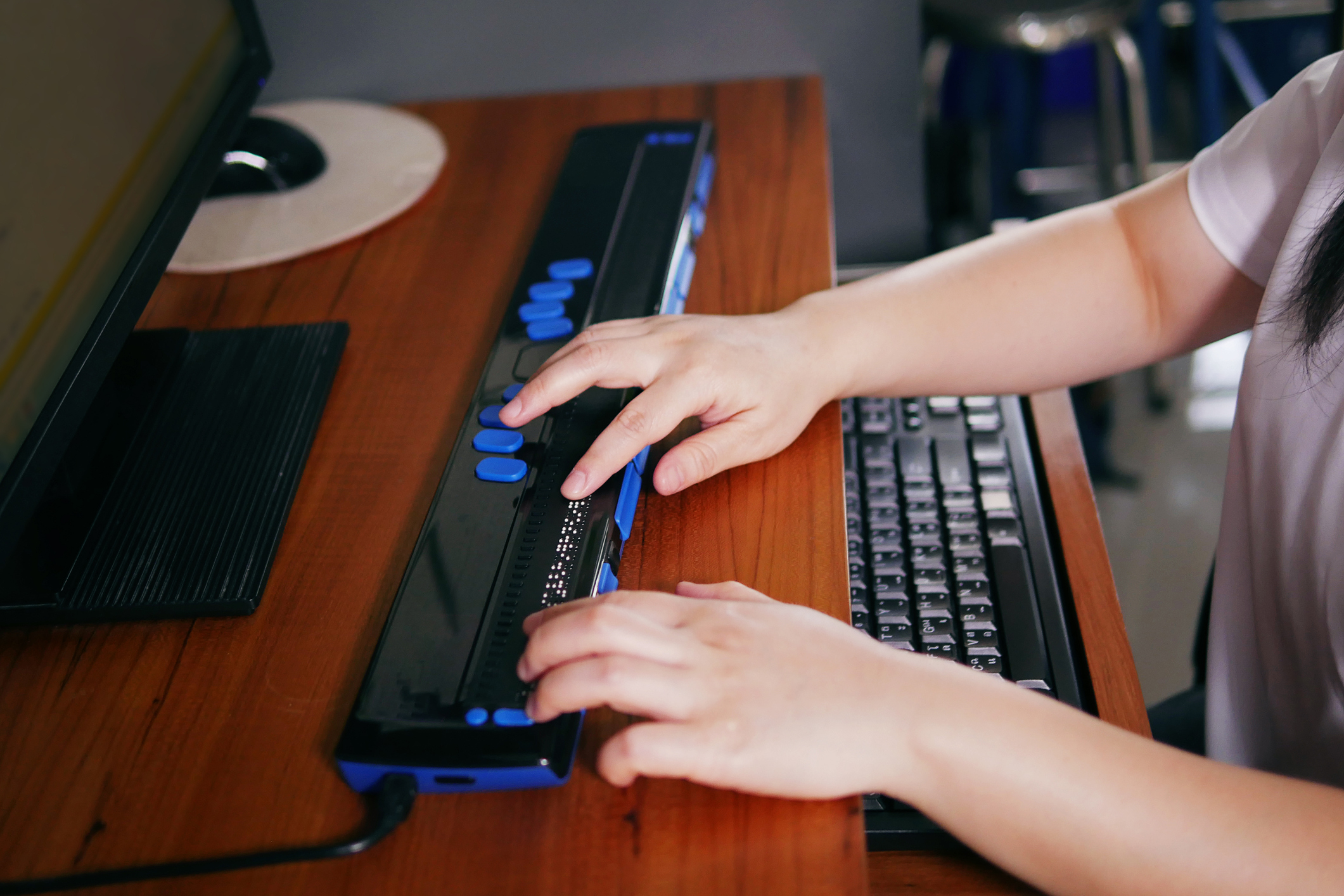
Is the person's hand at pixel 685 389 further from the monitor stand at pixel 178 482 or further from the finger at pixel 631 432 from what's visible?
the monitor stand at pixel 178 482

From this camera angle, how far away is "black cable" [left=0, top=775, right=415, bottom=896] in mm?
423

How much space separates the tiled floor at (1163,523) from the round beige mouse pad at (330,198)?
0.99m

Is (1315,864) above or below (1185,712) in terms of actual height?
below

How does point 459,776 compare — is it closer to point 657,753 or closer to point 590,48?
point 657,753

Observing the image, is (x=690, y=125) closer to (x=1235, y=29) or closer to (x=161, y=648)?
(x=161, y=648)

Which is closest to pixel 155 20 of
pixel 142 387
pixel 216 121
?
pixel 216 121

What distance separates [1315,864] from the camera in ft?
1.38

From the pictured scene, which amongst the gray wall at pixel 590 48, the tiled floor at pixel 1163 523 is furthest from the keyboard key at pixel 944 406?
the tiled floor at pixel 1163 523

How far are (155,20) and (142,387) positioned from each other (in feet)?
0.82

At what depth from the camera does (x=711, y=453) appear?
0.57 metres

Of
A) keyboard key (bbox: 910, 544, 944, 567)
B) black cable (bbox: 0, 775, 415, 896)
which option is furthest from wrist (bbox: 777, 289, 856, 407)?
black cable (bbox: 0, 775, 415, 896)

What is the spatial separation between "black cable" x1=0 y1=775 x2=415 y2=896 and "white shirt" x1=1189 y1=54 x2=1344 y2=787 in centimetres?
45

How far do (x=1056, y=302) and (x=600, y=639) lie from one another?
43 centimetres

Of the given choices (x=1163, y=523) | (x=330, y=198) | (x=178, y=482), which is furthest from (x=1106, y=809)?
(x=1163, y=523)
